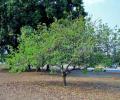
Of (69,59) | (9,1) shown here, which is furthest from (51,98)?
(9,1)

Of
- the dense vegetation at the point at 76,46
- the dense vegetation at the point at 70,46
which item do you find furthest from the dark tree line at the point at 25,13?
the dense vegetation at the point at 76,46

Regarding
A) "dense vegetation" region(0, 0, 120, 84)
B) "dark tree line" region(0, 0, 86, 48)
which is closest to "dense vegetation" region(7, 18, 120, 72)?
"dense vegetation" region(0, 0, 120, 84)

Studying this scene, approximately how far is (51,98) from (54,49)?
706cm

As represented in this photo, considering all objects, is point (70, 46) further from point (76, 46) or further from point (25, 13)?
point (25, 13)

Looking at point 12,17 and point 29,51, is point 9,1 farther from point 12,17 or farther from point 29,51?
point 29,51

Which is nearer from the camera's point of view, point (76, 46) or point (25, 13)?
point (76, 46)

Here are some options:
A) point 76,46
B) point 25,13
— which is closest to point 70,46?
point 76,46

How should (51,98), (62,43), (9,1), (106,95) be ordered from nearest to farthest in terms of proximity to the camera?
(51,98) → (106,95) → (62,43) → (9,1)

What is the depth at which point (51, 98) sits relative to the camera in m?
20.6

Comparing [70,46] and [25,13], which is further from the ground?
[25,13]

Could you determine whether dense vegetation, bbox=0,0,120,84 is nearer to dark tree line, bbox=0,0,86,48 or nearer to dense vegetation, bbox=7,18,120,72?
dense vegetation, bbox=7,18,120,72

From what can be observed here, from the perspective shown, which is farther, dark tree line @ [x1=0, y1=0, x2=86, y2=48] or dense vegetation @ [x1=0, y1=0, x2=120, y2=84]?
dark tree line @ [x1=0, y1=0, x2=86, y2=48]

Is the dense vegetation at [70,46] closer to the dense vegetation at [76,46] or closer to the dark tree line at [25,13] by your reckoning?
the dense vegetation at [76,46]

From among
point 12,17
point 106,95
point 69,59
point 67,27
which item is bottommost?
point 106,95
